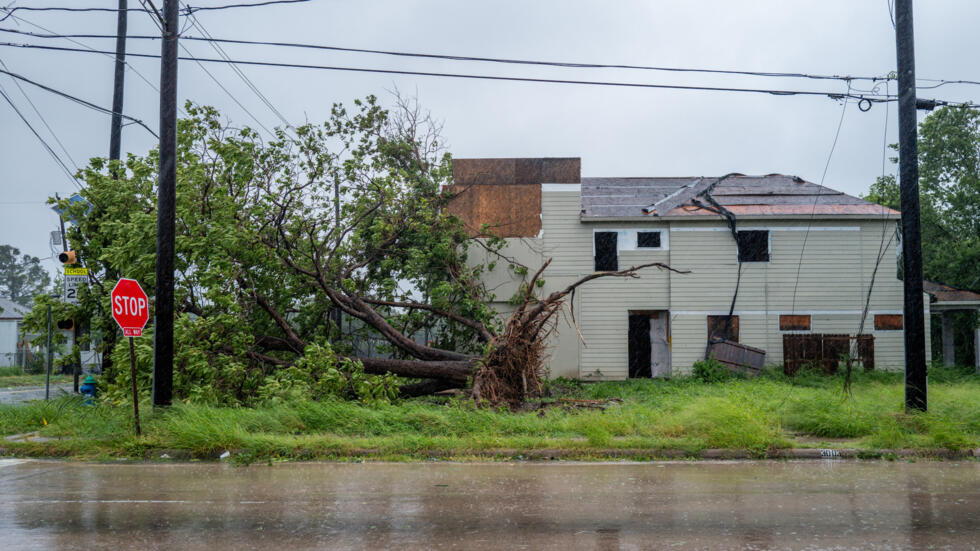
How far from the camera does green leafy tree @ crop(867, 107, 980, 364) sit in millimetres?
24375

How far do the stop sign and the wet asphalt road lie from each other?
2.02m

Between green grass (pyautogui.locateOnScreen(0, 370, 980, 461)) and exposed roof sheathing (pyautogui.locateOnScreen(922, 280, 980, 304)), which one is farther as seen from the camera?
exposed roof sheathing (pyautogui.locateOnScreen(922, 280, 980, 304))

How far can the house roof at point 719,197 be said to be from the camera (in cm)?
2022

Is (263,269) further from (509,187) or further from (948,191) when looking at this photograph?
(948,191)

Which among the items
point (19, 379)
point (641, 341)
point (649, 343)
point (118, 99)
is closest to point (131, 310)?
point (118, 99)

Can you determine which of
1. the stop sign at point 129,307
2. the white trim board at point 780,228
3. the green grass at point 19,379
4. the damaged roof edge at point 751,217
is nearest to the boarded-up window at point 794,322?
the white trim board at point 780,228

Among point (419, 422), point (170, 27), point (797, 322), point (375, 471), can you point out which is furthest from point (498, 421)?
point (797, 322)

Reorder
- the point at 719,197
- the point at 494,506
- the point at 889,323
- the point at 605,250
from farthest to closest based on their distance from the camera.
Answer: the point at 719,197 → the point at 605,250 → the point at 889,323 → the point at 494,506

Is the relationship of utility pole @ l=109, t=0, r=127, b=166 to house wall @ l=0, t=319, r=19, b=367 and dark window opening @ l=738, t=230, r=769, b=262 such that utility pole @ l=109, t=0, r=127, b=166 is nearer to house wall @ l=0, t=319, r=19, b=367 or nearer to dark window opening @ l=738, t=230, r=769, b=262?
dark window opening @ l=738, t=230, r=769, b=262

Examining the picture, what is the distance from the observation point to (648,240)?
2044cm

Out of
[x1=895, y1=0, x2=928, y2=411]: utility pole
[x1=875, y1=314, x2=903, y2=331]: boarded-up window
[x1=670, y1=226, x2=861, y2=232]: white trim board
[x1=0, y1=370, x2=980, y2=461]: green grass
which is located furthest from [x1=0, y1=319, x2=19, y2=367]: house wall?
[x1=895, y1=0, x2=928, y2=411]: utility pole

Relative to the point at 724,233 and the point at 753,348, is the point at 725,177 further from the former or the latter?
the point at 753,348

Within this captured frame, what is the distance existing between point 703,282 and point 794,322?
114 inches

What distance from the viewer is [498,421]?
34.7 ft
